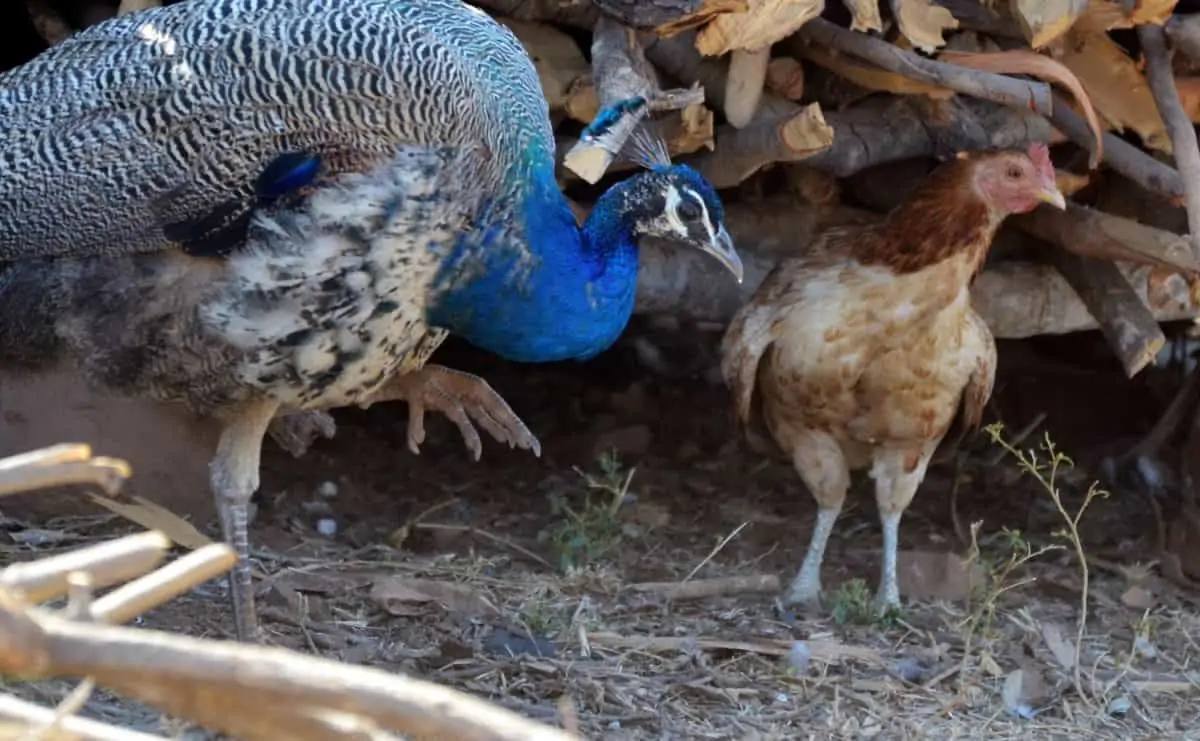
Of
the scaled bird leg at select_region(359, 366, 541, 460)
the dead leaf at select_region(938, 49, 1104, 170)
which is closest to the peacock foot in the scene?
the scaled bird leg at select_region(359, 366, 541, 460)

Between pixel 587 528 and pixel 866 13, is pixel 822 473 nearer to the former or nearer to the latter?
pixel 587 528

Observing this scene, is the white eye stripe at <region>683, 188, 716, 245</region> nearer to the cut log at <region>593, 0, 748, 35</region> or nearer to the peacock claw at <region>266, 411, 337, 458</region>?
the cut log at <region>593, 0, 748, 35</region>

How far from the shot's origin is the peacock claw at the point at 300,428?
4195 millimetres

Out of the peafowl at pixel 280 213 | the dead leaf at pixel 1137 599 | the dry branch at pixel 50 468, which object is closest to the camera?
the dry branch at pixel 50 468

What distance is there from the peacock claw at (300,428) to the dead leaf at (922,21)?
176 cm

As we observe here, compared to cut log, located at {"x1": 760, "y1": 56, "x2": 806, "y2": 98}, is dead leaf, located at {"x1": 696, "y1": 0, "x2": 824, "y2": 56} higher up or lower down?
higher up

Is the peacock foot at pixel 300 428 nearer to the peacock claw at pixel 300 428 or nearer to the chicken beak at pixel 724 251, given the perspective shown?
the peacock claw at pixel 300 428

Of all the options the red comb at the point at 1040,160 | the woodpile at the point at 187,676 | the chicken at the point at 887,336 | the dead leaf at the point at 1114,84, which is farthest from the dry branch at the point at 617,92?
the woodpile at the point at 187,676

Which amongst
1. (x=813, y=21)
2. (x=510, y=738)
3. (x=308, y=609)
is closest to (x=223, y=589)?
(x=308, y=609)

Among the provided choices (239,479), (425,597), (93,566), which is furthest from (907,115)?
(93,566)

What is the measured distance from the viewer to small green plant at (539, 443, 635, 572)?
4.26 meters

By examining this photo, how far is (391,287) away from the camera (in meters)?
3.06

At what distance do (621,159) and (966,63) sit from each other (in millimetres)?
863

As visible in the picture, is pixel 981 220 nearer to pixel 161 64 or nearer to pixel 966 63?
pixel 966 63
